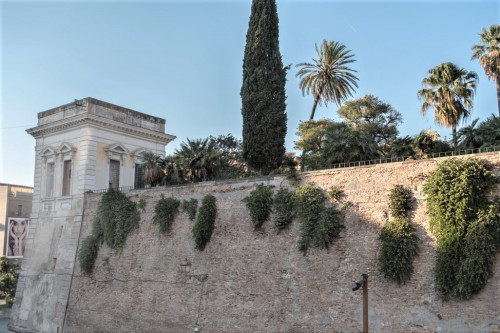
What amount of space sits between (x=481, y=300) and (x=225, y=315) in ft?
25.5

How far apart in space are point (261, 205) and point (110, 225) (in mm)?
8234

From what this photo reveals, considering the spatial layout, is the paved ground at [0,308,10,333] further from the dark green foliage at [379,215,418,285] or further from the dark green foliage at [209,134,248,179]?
the dark green foliage at [379,215,418,285]

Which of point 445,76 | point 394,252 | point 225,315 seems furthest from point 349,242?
point 445,76

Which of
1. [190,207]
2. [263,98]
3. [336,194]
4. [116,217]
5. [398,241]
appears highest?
[263,98]

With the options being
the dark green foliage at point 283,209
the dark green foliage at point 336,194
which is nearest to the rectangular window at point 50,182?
the dark green foliage at point 283,209

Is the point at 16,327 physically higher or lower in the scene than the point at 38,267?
lower

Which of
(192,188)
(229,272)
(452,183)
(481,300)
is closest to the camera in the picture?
(481,300)

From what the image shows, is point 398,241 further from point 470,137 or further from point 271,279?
point 470,137

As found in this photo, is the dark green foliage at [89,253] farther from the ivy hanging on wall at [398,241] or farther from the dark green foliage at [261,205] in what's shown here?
the ivy hanging on wall at [398,241]

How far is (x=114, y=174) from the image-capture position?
2414 centimetres

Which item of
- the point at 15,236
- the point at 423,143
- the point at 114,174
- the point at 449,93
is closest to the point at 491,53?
the point at 449,93

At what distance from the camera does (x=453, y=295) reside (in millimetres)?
11352

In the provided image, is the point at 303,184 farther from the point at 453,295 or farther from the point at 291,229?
the point at 453,295

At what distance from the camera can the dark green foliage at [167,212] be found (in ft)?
60.6
